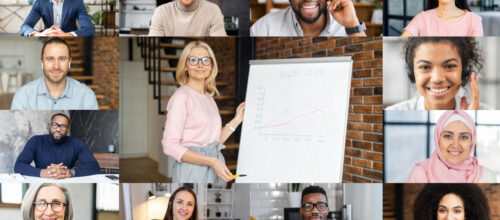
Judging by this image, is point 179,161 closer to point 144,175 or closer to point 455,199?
point 144,175

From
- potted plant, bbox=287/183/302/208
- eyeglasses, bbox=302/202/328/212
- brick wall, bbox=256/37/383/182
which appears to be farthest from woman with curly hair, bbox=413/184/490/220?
potted plant, bbox=287/183/302/208

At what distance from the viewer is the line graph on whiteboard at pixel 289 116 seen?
143 inches

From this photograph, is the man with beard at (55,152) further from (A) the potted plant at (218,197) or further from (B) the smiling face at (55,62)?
(A) the potted plant at (218,197)

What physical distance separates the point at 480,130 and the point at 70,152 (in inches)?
110

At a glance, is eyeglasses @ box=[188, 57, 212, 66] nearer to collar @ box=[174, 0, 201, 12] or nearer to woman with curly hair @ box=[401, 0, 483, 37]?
collar @ box=[174, 0, 201, 12]

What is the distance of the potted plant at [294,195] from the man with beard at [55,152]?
53.0 inches

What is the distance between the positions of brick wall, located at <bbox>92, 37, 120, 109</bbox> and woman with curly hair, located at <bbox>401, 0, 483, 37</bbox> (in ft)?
6.48

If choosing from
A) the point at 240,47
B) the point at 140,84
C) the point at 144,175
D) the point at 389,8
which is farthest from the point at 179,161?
the point at 389,8

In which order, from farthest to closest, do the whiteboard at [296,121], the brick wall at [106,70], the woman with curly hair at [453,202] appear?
the woman with curly hair at [453,202]
the brick wall at [106,70]
the whiteboard at [296,121]

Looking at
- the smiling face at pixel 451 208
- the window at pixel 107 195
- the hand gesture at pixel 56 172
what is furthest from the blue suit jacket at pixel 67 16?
the smiling face at pixel 451 208

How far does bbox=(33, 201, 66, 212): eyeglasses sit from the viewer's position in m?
3.76

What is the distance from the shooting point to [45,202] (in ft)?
12.3

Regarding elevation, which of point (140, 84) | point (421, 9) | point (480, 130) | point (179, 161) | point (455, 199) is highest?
point (421, 9)

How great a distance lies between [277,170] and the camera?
3707mm
